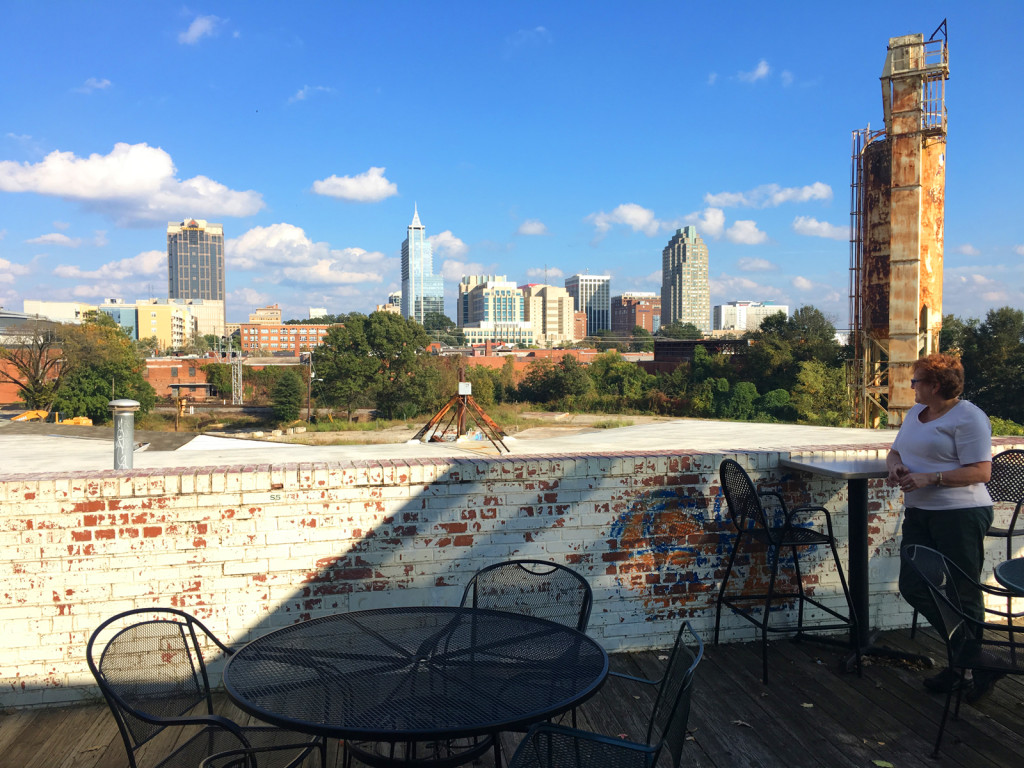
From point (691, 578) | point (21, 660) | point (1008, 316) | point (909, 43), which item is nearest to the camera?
point (21, 660)

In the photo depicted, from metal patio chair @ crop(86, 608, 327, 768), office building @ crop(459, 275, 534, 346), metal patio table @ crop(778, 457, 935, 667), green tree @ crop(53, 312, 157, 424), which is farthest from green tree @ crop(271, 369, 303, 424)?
office building @ crop(459, 275, 534, 346)

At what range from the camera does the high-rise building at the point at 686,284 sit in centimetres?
15912

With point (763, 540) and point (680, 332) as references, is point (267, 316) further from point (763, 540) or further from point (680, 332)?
point (763, 540)

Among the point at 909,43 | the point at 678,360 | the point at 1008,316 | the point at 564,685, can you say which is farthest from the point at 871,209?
the point at 678,360

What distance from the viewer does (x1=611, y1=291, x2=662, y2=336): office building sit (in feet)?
493

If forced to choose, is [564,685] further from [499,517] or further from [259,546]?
[259,546]

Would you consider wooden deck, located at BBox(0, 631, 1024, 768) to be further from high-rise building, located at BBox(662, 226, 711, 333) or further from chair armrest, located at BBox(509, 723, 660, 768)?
high-rise building, located at BBox(662, 226, 711, 333)

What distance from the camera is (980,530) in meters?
3.08

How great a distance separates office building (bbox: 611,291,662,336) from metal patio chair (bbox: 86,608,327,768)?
146m

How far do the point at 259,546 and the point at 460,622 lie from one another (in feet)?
4.18

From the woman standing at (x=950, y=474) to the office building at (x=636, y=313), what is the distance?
473 ft

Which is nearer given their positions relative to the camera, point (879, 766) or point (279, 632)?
point (279, 632)

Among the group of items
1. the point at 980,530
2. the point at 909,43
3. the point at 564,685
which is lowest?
the point at 564,685

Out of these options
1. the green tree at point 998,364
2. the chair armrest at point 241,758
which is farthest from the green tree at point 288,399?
the chair armrest at point 241,758
